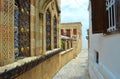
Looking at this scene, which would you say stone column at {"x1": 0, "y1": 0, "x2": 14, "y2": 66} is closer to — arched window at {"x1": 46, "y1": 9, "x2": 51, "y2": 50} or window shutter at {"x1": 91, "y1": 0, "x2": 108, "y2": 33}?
window shutter at {"x1": 91, "y1": 0, "x2": 108, "y2": 33}

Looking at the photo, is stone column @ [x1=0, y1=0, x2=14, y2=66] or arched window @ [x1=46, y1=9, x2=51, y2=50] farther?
arched window @ [x1=46, y1=9, x2=51, y2=50]

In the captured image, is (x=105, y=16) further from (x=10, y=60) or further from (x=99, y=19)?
(x=10, y=60)

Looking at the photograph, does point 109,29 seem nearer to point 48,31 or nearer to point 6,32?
point 6,32

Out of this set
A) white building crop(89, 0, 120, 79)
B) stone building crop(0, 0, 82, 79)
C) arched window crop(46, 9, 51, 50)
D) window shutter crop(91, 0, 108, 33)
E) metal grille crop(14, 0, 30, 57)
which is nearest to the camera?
white building crop(89, 0, 120, 79)

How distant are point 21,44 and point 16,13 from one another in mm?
994

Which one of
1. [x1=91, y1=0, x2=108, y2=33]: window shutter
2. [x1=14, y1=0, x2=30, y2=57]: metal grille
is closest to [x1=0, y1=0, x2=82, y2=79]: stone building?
[x1=14, y1=0, x2=30, y2=57]: metal grille

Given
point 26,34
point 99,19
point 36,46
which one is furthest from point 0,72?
point 36,46

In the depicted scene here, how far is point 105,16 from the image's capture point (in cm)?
483

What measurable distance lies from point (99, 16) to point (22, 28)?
280 cm

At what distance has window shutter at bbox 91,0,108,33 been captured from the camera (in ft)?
16.0

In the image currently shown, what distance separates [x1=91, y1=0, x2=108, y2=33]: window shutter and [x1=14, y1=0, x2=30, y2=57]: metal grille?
7.92 ft

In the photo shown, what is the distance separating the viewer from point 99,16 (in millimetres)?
5086

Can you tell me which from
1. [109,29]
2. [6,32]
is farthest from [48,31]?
[109,29]

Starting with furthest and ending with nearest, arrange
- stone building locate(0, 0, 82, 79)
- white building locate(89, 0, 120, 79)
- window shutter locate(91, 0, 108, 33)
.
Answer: stone building locate(0, 0, 82, 79) → window shutter locate(91, 0, 108, 33) → white building locate(89, 0, 120, 79)
